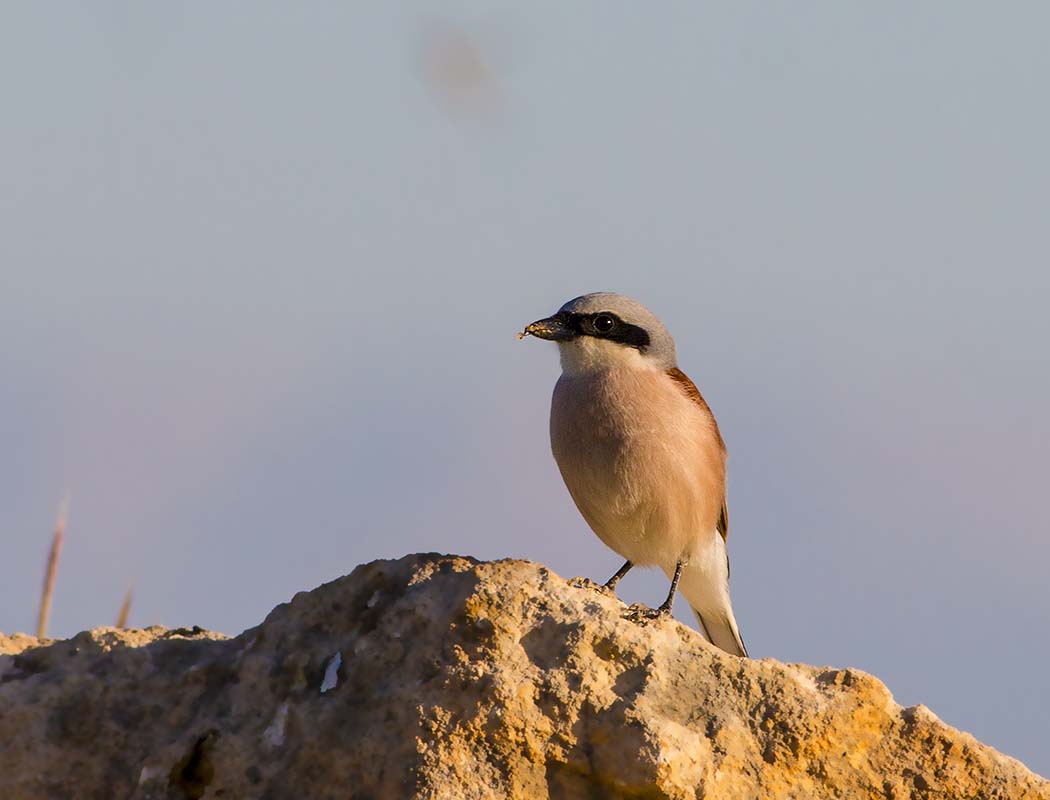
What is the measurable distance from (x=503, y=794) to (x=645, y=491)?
9.42ft

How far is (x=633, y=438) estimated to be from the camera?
23.2 ft

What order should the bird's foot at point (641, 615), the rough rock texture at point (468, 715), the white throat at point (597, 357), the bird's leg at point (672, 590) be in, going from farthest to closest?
the white throat at point (597, 357), the bird's leg at point (672, 590), the bird's foot at point (641, 615), the rough rock texture at point (468, 715)

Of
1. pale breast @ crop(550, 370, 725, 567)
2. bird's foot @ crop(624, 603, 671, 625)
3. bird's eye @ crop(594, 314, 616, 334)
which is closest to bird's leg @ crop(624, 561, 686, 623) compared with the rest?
bird's foot @ crop(624, 603, 671, 625)

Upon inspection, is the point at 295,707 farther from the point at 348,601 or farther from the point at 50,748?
the point at 50,748

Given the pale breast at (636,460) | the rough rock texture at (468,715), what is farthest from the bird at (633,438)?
the rough rock texture at (468,715)

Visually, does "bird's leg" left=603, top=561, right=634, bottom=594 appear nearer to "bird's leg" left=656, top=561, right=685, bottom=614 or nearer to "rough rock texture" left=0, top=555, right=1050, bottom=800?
"bird's leg" left=656, top=561, right=685, bottom=614

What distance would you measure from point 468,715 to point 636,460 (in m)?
2.82

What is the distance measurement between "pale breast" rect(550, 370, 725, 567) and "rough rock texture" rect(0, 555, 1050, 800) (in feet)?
6.84

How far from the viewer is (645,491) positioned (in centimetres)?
707

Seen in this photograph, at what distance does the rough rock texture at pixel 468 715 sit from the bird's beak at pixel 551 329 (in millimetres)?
2595

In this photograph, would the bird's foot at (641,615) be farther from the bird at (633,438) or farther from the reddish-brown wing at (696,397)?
the reddish-brown wing at (696,397)

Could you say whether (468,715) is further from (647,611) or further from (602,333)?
(602,333)

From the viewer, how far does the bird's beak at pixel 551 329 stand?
293 inches

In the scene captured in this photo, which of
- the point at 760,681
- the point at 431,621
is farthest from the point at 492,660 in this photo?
the point at 760,681
